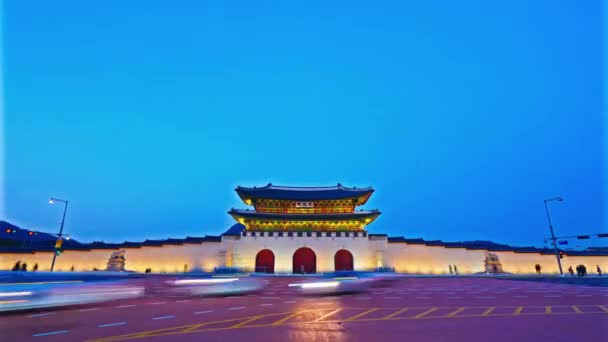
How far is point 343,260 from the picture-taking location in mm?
35125

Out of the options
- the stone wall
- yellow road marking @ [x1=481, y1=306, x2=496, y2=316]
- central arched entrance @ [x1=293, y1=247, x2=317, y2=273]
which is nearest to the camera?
yellow road marking @ [x1=481, y1=306, x2=496, y2=316]

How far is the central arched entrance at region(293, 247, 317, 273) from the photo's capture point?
3519cm

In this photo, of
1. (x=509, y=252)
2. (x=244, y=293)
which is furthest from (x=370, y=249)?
(x=244, y=293)

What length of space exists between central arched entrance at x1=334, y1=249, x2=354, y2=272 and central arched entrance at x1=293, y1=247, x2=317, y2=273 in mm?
2396

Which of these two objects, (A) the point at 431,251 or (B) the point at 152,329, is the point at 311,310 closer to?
(B) the point at 152,329

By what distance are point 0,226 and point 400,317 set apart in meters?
85.6

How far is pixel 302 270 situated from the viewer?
34.7 meters

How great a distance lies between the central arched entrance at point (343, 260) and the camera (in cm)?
3503

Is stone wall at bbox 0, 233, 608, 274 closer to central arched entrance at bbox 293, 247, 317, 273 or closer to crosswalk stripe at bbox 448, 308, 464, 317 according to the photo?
central arched entrance at bbox 293, 247, 317, 273

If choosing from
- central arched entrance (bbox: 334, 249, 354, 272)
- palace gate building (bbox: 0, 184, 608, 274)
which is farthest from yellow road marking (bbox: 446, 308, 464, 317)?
central arched entrance (bbox: 334, 249, 354, 272)

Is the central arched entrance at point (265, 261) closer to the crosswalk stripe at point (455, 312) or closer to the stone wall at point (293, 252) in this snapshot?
the stone wall at point (293, 252)

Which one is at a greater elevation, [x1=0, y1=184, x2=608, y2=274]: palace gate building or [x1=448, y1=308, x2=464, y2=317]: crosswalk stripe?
[x1=0, y1=184, x2=608, y2=274]: palace gate building

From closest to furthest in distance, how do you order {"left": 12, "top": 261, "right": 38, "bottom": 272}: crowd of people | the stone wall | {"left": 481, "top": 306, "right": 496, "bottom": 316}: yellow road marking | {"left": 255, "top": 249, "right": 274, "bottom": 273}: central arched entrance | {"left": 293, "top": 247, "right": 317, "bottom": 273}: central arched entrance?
1. {"left": 481, "top": 306, "right": 496, "bottom": 316}: yellow road marking
2. the stone wall
3. {"left": 12, "top": 261, "right": 38, "bottom": 272}: crowd of people
4. {"left": 255, "top": 249, "right": 274, "bottom": 273}: central arched entrance
5. {"left": 293, "top": 247, "right": 317, "bottom": 273}: central arched entrance

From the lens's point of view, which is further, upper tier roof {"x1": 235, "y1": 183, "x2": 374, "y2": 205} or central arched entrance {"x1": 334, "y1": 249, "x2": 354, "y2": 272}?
upper tier roof {"x1": 235, "y1": 183, "x2": 374, "y2": 205}
